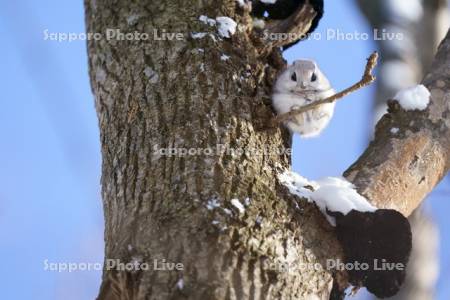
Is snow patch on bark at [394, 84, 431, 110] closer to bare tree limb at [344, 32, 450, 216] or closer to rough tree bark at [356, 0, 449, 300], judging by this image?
bare tree limb at [344, 32, 450, 216]

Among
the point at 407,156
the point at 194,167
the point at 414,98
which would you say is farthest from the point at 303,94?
the point at 194,167

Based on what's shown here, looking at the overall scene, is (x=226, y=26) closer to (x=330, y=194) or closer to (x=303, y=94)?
(x=303, y=94)

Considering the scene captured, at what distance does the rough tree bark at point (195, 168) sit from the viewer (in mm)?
2029

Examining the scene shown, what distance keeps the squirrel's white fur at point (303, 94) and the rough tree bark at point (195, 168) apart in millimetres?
62

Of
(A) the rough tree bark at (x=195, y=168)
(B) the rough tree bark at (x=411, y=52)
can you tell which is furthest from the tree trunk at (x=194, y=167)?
(B) the rough tree bark at (x=411, y=52)

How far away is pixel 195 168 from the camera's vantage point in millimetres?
2244

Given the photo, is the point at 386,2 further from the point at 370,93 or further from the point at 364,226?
the point at 364,226

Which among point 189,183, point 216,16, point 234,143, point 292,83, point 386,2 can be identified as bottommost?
point 189,183

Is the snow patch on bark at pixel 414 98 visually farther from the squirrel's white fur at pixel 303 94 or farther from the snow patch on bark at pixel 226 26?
the snow patch on bark at pixel 226 26

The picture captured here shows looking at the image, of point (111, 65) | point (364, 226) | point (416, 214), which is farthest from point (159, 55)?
point (416, 214)

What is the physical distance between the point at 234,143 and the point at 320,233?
39cm

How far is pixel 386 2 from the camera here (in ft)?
13.7

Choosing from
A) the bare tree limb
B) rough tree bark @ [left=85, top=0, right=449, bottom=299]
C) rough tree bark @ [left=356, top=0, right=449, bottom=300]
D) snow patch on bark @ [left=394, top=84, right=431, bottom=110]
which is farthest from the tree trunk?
rough tree bark @ [left=356, top=0, right=449, bottom=300]

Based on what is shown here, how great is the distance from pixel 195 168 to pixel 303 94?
3.02 feet
